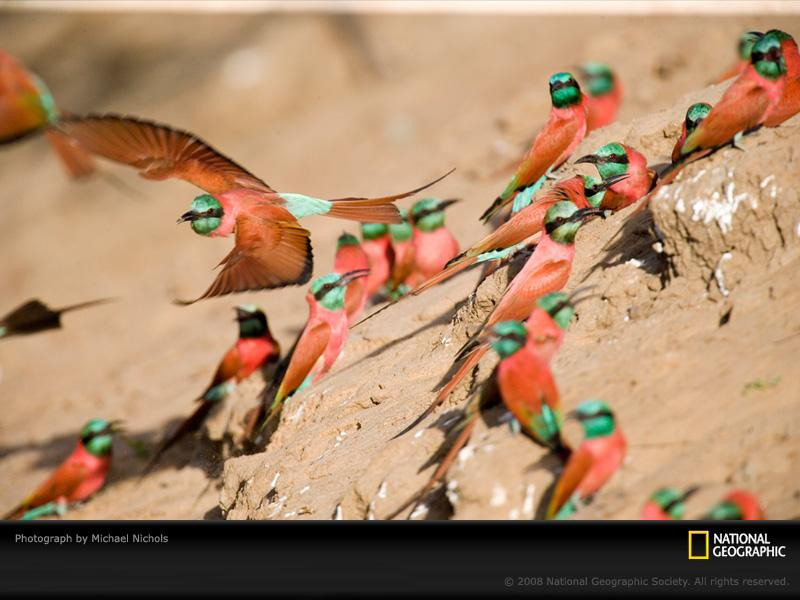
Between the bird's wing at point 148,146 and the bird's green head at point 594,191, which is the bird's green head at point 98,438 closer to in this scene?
the bird's wing at point 148,146

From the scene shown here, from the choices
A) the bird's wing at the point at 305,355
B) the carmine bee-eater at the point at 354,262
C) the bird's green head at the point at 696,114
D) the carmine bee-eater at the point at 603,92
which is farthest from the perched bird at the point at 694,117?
the carmine bee-eater at the point at 603,92

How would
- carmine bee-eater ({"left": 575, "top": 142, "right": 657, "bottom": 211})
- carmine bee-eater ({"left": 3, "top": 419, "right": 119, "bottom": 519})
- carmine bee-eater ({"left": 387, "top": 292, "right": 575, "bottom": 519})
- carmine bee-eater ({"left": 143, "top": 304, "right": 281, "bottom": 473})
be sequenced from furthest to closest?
carmine bee-eater ({"left": 3, "top": 419, "right": 119, "bottom": 519}), carmine bee-eater ({"left": 143, "top": 304, "right": 281, "bottom": 473}), carmine bee-eater ({"left": 575, "top": 142, "right": 657, "bottom": 211}), carmine bee-eater ({"left": 387, "top": 292, "right": 575, "bottom": 519})

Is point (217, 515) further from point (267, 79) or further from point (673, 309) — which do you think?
point (267, 79)

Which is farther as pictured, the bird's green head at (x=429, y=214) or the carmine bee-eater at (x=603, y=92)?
the carmine bee-eater at (x=603, y=92)

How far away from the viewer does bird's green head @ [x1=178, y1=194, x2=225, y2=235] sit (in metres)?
4.68

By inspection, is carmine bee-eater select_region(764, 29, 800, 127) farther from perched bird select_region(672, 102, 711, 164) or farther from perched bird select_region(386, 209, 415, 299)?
perched bird select_region(386, 209, 415, 299)

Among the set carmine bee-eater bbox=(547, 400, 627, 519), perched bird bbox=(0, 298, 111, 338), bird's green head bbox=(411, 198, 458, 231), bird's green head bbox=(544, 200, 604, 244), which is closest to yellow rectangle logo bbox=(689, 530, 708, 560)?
carmine bee-eater bbox=(547, 400, 627, 519)

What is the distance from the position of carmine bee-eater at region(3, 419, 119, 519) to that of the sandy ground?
12 cm

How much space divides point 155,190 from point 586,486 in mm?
8918

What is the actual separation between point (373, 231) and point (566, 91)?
1612 millimetres

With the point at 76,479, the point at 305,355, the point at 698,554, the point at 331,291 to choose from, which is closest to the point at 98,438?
the point at 76,479

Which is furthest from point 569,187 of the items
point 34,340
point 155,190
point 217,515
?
point 155,190

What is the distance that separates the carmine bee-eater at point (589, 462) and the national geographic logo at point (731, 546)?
332 mm

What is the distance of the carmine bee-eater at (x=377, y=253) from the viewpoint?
6293mm
